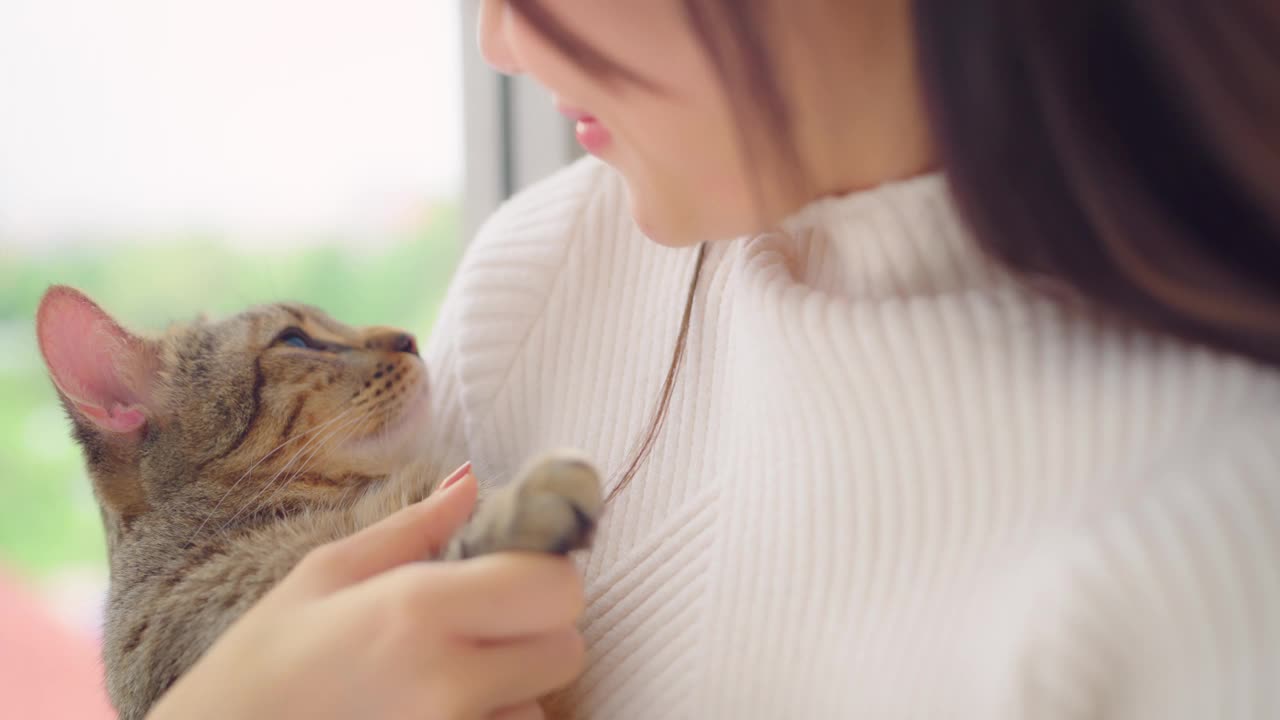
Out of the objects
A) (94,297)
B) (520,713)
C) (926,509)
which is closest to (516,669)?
(520,713)

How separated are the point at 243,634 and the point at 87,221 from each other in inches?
Result: 30.1

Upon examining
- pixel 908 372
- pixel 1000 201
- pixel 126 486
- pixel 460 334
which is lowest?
pixel 126 486

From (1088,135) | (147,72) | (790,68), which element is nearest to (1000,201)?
(1088,135)

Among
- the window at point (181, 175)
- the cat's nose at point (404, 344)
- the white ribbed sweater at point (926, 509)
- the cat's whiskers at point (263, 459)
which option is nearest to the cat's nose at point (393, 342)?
Result: the cat's nose at point (404, 344)

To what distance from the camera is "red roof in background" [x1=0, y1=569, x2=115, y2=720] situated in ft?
3.82

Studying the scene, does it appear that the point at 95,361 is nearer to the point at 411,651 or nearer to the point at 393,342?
the point at 393,342

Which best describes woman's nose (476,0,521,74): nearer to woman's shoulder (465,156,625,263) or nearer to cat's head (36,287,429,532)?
woman's shoulder (465,156,625,263)

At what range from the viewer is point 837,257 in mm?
751

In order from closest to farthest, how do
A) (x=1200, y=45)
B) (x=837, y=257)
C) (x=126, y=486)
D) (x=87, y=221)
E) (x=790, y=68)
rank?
(x=1200, y=45) < (x=790, y=68) < (x=837, y=257) < (x=126, y=486) < (x=87, y=221)

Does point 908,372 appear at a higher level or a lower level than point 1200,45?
lower

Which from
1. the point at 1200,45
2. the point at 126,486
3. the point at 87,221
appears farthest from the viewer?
the point at 87,221

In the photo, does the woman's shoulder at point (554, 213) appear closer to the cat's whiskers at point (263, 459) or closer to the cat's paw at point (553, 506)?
the cat's whiskers at point (263, 459)

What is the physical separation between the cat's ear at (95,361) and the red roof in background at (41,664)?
35cm

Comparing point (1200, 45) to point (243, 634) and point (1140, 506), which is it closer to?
point (1140, 506)
